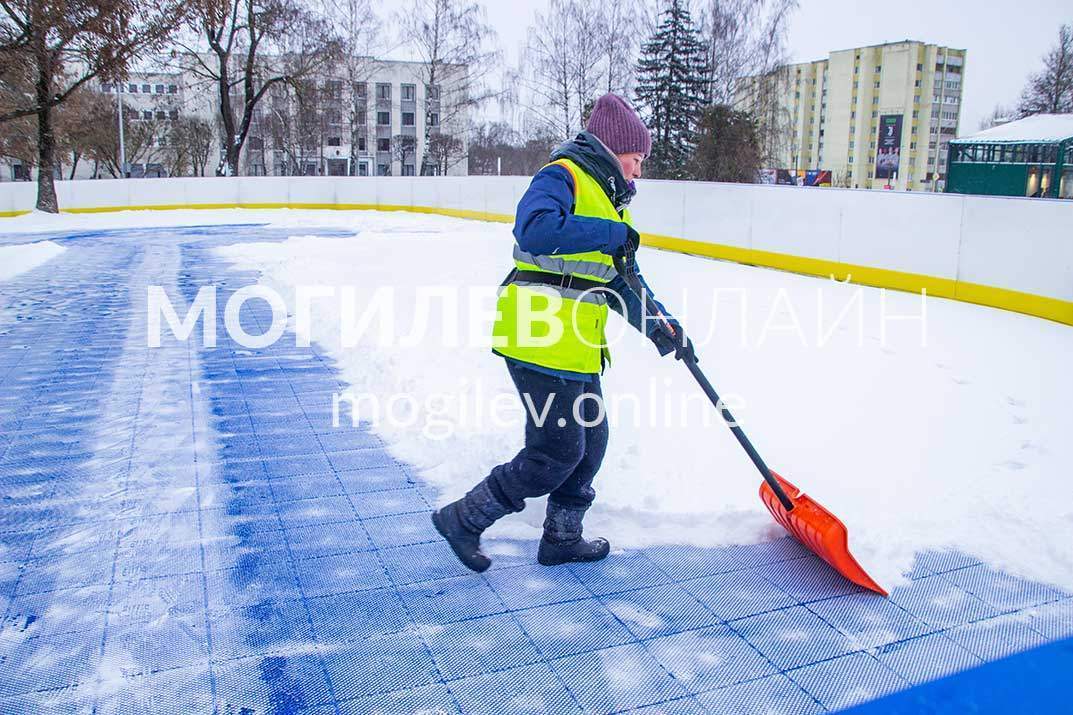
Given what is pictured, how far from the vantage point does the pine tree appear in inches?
1101

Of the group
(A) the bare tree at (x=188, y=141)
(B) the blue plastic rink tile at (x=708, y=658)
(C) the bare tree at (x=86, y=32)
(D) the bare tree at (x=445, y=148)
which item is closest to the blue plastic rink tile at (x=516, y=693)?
(B) the blue plastic rink tile at (x=708, y=658)

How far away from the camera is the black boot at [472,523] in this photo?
2928 mm

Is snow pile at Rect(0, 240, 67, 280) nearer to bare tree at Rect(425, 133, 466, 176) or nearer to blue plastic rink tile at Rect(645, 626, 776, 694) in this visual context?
blue plastic rink tile at Rect(645, 626, 776, 694)

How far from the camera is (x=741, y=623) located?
2699 mm

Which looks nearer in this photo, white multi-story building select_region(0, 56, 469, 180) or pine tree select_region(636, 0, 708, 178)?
pine tree select_region(636, 0, 708, 178)

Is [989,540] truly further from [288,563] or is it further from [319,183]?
[319,183]

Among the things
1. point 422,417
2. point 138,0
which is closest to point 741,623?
point 422,417

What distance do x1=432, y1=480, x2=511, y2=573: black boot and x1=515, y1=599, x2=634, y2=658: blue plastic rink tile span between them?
1.00 feet

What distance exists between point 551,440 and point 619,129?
3.27 feet

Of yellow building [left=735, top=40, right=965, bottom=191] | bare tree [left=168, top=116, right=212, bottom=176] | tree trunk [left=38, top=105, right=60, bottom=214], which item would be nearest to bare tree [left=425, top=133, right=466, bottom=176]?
bare tree [left=168, top=116, right=212, bottom=176]

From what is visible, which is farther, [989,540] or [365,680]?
[989,540]

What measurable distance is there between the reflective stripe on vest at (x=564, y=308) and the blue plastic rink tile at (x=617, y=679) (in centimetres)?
85

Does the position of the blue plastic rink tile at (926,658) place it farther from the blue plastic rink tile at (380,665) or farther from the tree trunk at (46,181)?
the tree trunk at (46,181)

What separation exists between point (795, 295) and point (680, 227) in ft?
15.5
